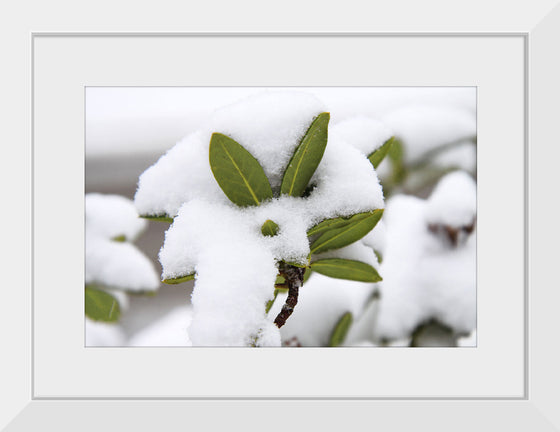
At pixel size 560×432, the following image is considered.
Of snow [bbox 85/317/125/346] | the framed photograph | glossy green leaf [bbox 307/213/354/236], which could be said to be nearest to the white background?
the framed photograph

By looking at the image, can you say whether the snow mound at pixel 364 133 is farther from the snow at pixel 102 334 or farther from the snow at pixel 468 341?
the snow at pixel 102 334

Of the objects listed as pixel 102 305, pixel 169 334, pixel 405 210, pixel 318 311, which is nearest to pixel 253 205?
pixel 318 311

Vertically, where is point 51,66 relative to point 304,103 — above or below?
above

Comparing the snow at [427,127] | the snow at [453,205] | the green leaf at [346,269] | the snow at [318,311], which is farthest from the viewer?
the snow at [427,127]

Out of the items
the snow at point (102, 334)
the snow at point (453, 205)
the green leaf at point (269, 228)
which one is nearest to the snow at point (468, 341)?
the snow at point (453, 205)

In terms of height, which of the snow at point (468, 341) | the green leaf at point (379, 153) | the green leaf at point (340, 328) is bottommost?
the snow at point (468, 341)

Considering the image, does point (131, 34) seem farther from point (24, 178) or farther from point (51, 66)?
point (24, 178)

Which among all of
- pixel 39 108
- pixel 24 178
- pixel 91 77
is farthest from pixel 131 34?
pixel 24 178
